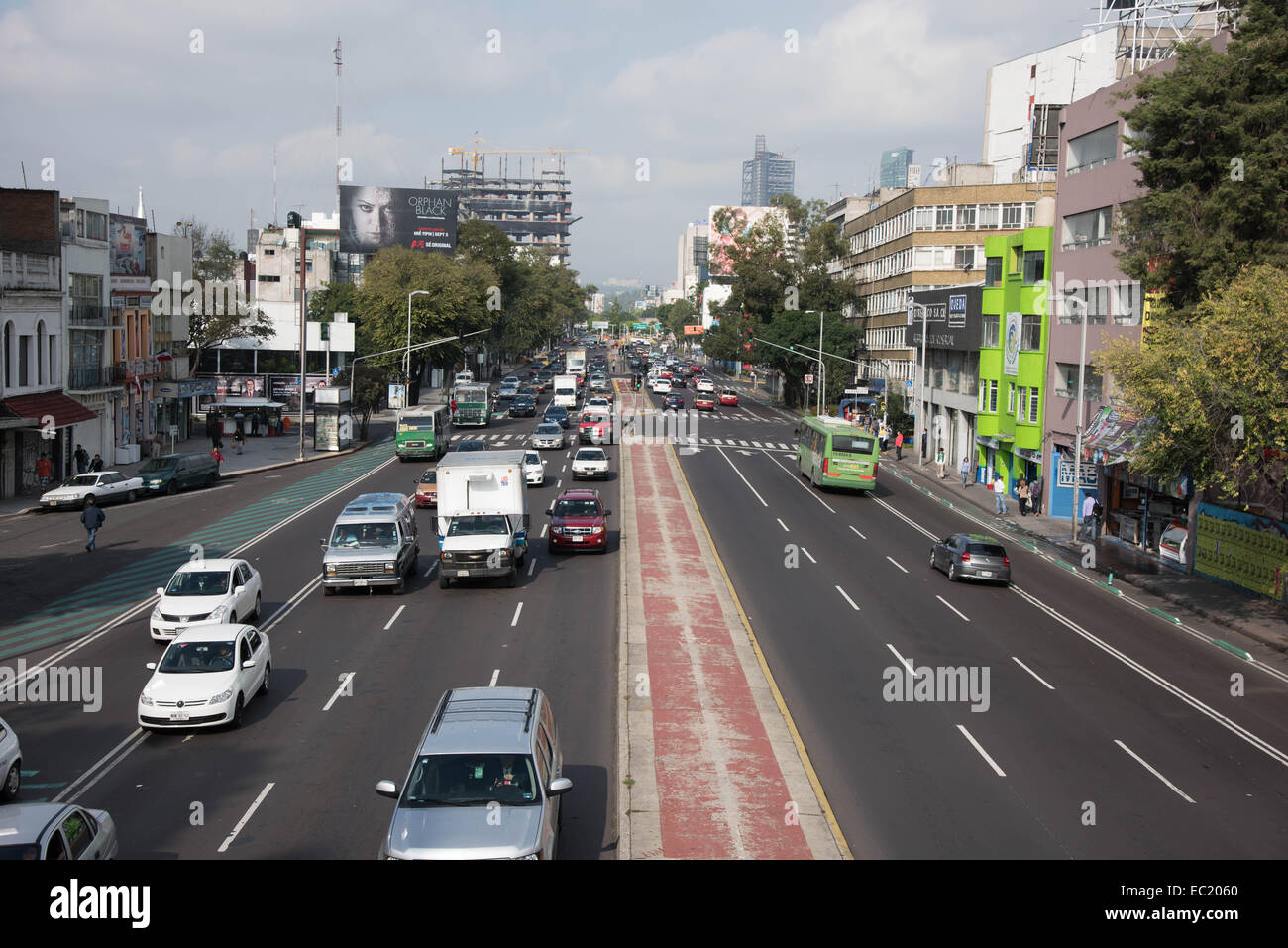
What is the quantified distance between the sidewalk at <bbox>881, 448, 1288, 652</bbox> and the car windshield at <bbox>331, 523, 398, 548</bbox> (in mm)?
21480

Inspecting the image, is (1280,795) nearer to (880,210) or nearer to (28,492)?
(28,492)

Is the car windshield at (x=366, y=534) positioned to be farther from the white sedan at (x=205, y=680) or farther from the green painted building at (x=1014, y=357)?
the green painted building at (x=1014, y=357)

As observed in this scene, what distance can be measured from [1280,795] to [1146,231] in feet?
70.9

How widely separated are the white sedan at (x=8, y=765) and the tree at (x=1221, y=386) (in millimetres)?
24067

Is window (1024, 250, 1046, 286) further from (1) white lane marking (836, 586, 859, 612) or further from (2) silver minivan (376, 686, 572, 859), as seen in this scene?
(2) silver minivan (376, 686, 572, 859)

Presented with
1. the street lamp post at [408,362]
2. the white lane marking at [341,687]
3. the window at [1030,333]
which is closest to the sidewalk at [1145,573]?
the window at [1030,333]

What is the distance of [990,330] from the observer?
184 ft

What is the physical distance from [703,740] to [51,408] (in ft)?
128

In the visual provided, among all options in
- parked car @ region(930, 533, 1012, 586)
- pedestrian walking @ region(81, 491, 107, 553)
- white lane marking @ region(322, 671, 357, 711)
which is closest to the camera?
white lane marking @ region(322, 671, 357, 711)

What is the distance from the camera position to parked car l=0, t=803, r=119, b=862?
34.3 ft

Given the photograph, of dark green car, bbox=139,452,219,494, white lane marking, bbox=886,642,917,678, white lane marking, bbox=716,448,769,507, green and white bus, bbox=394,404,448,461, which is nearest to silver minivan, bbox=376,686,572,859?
white lane marking, bbox=886,642,917,678

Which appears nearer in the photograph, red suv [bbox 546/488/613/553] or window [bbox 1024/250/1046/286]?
red suv [bbox 546/488/613/553]

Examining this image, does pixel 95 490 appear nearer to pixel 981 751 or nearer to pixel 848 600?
pixel 848 600

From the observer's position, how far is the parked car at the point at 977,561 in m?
31.3
